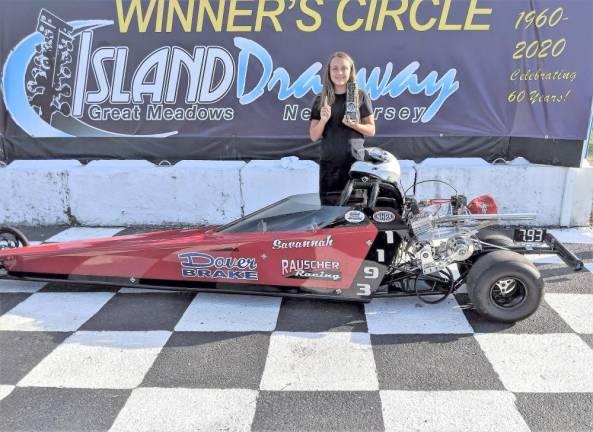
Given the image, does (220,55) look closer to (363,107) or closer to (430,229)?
(363,107)

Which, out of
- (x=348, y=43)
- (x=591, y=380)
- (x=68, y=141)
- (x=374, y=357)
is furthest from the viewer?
(x=68, y=141)

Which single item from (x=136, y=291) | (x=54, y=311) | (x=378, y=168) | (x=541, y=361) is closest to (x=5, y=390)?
(x=54, y=311)

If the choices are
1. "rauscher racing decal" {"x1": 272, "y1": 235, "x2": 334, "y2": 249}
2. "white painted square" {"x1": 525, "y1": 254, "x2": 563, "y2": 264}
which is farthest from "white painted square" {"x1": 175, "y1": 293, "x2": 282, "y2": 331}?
"white painted square" {"x1": 525, "y1": 254, "x2": 563, "y2": 264}

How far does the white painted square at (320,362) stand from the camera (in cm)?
264

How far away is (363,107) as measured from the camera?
3793mm

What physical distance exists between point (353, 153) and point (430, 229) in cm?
83

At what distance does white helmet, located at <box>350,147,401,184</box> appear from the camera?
343 cm

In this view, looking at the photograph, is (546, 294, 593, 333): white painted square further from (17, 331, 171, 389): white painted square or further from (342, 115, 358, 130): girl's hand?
(17, 331, 171, 389): white painted square

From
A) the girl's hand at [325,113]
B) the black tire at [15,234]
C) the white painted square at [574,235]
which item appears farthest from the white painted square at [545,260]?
the black tire at [15,234]

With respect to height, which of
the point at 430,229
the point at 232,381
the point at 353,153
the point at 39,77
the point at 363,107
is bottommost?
the point at 232,381

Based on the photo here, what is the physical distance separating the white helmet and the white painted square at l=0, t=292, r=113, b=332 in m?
2.08

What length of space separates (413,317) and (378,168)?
104 centimetres

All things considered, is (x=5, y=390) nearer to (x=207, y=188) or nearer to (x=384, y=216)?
(x=384, y=216)

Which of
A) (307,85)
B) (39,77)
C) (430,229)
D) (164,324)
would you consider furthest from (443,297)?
(39,77)
